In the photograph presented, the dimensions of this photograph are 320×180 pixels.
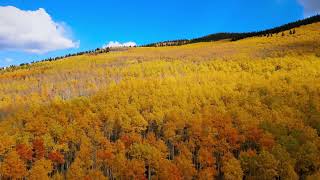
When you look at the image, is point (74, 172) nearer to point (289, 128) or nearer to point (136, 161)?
point (136, 161)

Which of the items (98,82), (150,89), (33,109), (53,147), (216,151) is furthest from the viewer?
(98,82)

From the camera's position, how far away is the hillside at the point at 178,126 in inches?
3570

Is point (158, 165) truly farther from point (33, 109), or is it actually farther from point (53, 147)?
point (33, 109)

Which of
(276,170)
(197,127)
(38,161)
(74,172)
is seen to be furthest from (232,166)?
(38,161)

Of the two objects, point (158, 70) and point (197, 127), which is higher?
point (158, 70)

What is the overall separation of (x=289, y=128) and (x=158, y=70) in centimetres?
9320

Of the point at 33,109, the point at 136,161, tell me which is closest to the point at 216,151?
the point at 136,161

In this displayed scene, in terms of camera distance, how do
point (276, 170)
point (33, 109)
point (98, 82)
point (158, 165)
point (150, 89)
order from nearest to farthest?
1. point (276, 170)
2. point (158, 165)
3. point (33, 109)
4. point (150, 89)
5. point (98, 82)

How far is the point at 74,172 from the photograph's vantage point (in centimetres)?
9050

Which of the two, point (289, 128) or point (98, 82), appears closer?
point (289, 128)

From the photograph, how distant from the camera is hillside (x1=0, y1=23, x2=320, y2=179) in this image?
9069 centimetres

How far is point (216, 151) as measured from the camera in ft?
327

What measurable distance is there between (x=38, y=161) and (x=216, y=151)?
40.3m

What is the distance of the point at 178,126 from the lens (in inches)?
4520
